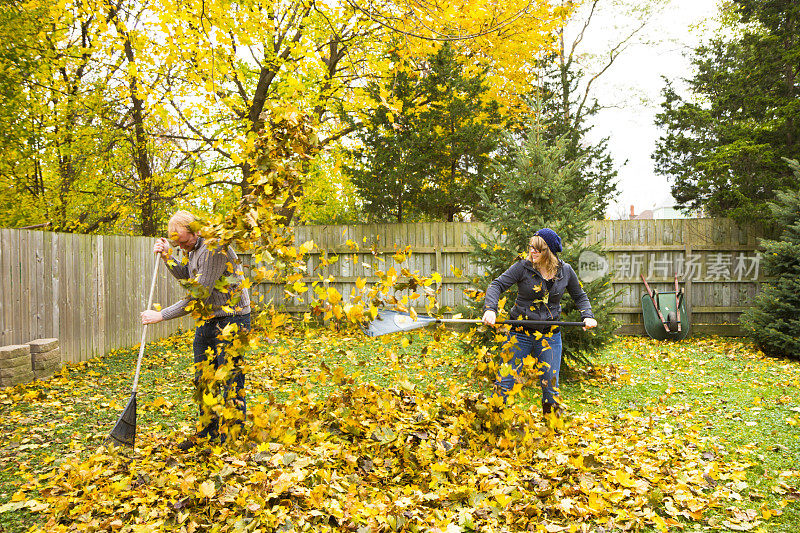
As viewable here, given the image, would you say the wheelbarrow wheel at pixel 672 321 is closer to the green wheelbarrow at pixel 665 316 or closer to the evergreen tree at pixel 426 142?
the green wheelbarrow at pixel 665 316

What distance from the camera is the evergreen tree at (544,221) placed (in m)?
6.00

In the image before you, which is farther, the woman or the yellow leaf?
the woman

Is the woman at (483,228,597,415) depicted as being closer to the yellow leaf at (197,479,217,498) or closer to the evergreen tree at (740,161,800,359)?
the yellow leaf at (197,479,217,498)

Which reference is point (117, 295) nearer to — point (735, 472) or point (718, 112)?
point (735, 472)

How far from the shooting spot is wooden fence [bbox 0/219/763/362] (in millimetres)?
7531

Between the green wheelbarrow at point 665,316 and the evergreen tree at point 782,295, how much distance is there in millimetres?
1145

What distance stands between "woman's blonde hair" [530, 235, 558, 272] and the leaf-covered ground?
111 cm

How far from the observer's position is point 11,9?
816cm

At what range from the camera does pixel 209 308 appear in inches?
134

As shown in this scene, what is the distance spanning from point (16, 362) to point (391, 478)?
4869 mm

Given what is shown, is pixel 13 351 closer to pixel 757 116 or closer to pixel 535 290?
pixel 535 290

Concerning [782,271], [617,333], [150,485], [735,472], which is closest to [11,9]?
[150,485]

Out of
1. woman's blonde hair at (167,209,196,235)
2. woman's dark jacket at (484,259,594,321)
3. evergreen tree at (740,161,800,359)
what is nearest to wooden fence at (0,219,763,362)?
evergreen tree at (740,161,800,359)

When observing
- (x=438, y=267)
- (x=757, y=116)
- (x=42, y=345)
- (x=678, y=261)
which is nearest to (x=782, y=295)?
(x=678, y=261)
